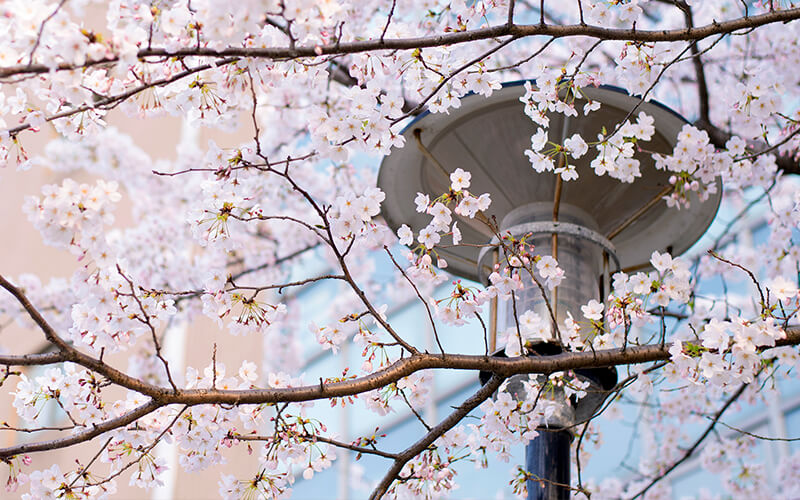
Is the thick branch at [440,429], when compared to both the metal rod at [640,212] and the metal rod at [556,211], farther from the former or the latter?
the metal rod at [640,212]

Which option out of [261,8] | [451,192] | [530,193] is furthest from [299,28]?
[530,193]

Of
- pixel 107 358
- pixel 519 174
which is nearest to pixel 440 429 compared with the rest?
pixel 519 174

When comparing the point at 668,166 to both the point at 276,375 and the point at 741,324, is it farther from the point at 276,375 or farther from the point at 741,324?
the point at 276,375

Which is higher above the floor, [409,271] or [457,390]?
[457,390]

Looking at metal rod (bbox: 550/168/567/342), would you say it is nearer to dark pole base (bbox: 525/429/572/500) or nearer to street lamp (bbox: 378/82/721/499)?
street lamp (bbox: 378/82/721/499)

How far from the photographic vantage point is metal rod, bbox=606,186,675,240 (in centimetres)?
312

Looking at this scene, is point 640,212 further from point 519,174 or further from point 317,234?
point 317,234

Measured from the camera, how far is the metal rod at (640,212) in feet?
10.2

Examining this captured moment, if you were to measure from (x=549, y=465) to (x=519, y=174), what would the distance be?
1.00 metres

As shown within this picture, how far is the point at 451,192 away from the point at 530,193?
654mm

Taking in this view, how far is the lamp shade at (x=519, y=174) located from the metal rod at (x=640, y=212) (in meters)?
0.03

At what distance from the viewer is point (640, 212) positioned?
3.15 meters

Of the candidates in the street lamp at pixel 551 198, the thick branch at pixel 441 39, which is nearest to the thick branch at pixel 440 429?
the street lamp at pixel 551 198

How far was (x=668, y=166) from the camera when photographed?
9.84 ft
